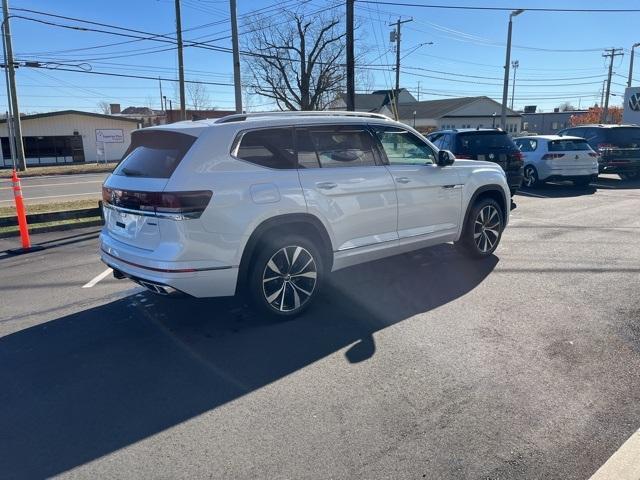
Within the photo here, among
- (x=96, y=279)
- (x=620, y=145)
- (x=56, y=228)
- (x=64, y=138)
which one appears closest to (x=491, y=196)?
(x=96, y=279)

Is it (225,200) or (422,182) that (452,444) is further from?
(422,182)

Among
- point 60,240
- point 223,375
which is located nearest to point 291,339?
point 223,375

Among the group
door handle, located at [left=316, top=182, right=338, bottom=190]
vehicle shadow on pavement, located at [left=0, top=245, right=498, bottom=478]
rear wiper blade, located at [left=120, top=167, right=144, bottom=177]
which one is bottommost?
vehicle shadow on pavement, located at [left=0, top=245, right=498, bottom=478]

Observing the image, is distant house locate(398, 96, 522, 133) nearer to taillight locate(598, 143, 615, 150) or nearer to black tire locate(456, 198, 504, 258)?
taillight locate(598, 143, 615, 150)

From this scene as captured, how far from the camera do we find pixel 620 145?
16.3 metres

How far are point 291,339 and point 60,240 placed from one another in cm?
595

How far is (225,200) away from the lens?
4191 millimetres

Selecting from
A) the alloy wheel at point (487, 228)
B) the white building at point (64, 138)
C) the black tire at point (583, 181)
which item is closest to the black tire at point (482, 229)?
the alloy wheel at point (487, 228)

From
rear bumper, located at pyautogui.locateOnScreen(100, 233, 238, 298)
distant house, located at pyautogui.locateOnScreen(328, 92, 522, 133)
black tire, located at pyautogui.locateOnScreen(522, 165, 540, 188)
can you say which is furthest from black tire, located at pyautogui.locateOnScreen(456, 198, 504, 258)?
distant house, located at pyautogui.locateOnScreen(328, 92, 522, 133)

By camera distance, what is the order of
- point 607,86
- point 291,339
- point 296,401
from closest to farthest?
1. point 296,401
2. point 291,339
3. point 607,86

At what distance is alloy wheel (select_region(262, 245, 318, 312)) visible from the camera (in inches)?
182

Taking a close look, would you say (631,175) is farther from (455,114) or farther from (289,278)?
(455,114)

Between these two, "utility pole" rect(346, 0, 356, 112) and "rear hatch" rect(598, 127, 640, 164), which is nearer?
"rear hatch" rect(598, 127, 640, 164)

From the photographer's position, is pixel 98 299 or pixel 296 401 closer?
pixel 296 401
